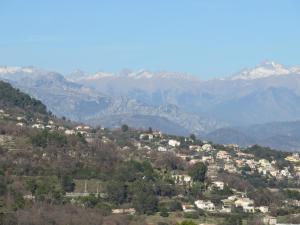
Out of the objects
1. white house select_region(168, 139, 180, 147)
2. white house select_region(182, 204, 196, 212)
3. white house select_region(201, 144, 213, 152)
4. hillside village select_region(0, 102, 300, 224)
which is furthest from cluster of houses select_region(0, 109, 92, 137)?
white house select_region(182, 204, 196, 212)

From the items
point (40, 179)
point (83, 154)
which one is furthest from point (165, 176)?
point (40, 179)

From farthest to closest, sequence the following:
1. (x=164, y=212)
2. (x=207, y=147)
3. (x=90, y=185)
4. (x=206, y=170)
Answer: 1. (x=207, y=147)
2. (x=206, y=170)
3. (x=90, y=185)
4. (x=164, y=212)

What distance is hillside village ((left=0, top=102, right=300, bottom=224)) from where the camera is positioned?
66125 millimetres

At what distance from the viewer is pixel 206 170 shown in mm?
79000

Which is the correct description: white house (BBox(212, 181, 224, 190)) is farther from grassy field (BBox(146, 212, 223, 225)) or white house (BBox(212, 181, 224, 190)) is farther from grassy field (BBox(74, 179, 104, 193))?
grassy field (BBox(146, 212, 223, 225))

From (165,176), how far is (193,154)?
2362cm

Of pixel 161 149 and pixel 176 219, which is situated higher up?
pixel 161 149

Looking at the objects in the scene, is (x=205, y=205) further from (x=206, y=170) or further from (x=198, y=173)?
(x=206, y=170)

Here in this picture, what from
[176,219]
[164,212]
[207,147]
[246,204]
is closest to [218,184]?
[246,204]

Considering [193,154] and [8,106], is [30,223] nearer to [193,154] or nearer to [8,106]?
[193,154]

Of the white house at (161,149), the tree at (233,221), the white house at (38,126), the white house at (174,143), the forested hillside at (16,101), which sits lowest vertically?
the tree at (233,221)

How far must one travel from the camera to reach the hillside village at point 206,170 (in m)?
66.1

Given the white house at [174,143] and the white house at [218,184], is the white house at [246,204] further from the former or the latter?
the white house at [174,143]

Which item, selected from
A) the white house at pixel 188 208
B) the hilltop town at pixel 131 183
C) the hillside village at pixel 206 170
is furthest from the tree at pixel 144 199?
the white house at pixel 188 208
